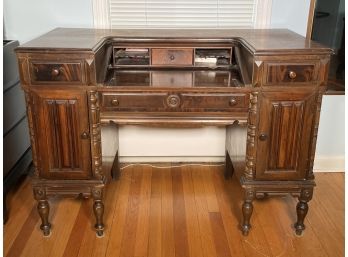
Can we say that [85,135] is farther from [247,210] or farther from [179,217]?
[247,210]

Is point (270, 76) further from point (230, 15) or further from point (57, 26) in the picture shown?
point (57, 26)

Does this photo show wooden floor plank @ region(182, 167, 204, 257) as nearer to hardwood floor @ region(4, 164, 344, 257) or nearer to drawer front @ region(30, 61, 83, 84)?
hardwood floor @ region(4, 164, 344, 257)

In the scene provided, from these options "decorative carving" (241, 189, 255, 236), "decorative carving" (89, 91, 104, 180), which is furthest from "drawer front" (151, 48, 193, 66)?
"decorative carving" (241, 189, 255, 236)

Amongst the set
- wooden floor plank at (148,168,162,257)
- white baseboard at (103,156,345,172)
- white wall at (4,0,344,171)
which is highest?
white wall at (4,0,344,171)

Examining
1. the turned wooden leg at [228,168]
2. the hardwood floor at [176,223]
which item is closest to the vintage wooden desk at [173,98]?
the hardwood floor at [176,223]

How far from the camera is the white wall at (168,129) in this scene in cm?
229

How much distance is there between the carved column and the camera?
6.09 feet

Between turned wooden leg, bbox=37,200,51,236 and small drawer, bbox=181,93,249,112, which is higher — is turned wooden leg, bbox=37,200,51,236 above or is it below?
below

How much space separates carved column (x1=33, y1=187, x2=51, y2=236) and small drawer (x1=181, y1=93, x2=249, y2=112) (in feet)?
2.68

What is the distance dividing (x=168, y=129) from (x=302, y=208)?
1036 mm

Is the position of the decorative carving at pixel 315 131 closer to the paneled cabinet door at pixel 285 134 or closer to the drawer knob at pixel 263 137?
the paneled cabinet door at pixel 285 134

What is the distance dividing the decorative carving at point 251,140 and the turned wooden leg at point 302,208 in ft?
0.96

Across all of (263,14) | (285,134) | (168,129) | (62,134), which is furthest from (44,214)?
(263,14)

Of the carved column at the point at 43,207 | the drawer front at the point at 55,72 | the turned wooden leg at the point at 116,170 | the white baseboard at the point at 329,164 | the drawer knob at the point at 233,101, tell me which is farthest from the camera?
the white baseboard at the point at 329,164
